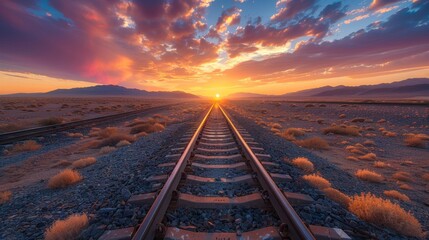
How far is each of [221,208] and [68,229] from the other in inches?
82.6

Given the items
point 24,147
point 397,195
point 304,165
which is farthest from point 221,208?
point 24,147

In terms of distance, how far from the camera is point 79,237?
3031 millimetres

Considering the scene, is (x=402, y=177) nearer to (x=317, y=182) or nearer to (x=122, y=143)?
(x=317, y=182)

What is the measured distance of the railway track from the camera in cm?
280

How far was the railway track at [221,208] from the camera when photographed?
9.20ft

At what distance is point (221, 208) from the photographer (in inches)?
141

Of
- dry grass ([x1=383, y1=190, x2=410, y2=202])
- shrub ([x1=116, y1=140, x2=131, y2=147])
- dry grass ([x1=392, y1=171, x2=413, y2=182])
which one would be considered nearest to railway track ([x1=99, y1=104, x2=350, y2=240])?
dry grass ([x1=383, y1=190, x2=410, y2=202])

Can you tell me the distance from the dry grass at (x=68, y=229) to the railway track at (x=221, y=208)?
1.76 ft

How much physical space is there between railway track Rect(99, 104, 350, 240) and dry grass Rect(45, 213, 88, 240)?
54cm

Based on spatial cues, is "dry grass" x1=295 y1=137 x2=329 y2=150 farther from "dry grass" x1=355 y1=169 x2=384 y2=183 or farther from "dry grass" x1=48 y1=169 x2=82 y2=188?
"dry grass" x1=48 y1=169 x2=82 y2=188

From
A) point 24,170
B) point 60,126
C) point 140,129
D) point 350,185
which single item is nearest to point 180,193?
point 350,185

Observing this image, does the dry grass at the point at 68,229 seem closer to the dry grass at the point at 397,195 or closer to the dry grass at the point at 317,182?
the dry grass at the point at 317,182

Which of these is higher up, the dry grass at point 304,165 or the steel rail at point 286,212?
the steel rail at point 286,212

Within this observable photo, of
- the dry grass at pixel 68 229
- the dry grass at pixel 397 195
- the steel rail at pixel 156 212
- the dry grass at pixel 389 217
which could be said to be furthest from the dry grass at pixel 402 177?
the dry grass at pixel 68 229
